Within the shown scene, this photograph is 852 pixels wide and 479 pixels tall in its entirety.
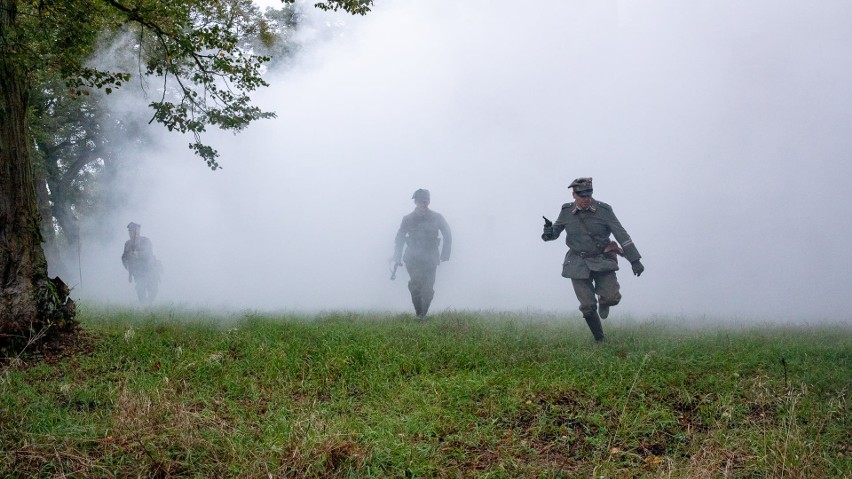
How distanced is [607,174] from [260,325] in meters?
13.0

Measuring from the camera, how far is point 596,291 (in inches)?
280

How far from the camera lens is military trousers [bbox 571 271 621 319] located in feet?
22.6

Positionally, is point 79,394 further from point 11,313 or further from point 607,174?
point 607,174

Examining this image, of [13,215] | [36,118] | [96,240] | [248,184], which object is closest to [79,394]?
[13,215]

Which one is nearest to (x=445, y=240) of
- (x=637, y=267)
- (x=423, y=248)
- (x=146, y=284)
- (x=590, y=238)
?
(x=423, y=248)

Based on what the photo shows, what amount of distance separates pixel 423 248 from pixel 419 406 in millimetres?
5178

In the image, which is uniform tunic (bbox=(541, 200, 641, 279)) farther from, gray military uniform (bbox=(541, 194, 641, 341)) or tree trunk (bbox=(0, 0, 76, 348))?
tree trunk (bbox=(0, 0, 76, 348))

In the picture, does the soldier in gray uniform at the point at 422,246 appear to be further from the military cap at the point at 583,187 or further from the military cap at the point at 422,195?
the military cap at the point at 583,187

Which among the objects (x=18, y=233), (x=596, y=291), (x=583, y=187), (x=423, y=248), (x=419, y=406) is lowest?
(x=419, y=406)

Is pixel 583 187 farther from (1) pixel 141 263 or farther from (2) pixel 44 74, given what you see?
(1) pixel 141 263

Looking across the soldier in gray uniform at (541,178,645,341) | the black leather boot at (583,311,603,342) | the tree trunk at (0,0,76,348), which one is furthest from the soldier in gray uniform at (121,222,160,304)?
the black leather boot at (583,311,603,342)

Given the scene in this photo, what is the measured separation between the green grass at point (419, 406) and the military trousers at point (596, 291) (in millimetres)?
386

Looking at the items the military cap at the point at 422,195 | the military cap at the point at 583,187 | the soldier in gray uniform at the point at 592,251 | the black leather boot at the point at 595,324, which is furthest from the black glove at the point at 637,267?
the military cap at the point at 422,195

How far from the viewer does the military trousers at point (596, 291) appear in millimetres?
6879
